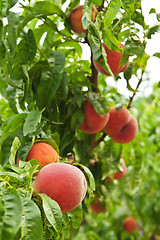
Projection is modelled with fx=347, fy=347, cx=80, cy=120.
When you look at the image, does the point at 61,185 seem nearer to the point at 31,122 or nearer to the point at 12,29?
the point at 31,122

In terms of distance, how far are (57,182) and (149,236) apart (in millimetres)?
1987

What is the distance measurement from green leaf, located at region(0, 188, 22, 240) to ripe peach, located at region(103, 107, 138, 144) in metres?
0.70

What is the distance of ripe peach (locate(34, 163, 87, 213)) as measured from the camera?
A: 663mm

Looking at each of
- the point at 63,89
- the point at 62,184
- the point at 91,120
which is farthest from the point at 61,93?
the point at 62,184

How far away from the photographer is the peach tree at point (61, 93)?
0.59 m

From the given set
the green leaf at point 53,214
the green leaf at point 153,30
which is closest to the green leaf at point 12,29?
the green leaf at point 153,30

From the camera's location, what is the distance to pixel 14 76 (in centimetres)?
91

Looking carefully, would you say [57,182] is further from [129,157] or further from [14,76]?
[129,157]

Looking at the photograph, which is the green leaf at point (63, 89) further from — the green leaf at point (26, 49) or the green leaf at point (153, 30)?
the green leaf at point (153, 30)

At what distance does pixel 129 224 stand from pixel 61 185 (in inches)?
79.6

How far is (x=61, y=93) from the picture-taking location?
98 centimetres

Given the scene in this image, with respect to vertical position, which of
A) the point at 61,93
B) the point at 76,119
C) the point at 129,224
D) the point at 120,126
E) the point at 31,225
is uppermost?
the point at 31,225

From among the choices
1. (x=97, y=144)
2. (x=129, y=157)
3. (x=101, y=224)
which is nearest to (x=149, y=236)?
(x=101, y=224)

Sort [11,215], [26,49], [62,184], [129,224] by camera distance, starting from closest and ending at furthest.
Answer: [11,215]
[62,184]
[26,49]
[129,224]
